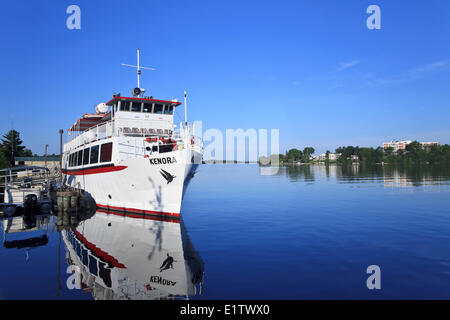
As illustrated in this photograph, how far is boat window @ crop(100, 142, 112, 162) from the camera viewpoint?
2055 cm

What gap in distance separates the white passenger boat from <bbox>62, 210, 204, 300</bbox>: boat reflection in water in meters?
1.79

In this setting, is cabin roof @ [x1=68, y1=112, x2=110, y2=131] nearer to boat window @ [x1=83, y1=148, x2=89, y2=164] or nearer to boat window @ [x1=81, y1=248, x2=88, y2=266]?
boat window @ [x1=83, y1=148, x2=89, y2=164]

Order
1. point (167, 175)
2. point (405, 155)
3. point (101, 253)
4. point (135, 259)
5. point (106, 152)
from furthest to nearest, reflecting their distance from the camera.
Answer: point (405, 155) → point (106, 152) → point (167, 175) → point (101, 253) → point (135, 259)

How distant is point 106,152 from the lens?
68.6 feet

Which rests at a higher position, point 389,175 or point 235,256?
point 389,175

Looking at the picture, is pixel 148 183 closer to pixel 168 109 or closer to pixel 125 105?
pixel 125 105

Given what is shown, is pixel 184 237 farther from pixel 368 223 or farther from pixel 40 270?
pixel 368 223

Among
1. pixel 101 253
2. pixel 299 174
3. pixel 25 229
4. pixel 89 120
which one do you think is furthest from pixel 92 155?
pixel 299 174

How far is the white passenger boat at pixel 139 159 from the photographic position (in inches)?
709

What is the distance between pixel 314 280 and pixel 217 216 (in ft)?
40.4

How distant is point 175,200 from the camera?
18.6 m

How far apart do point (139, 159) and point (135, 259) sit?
791cm

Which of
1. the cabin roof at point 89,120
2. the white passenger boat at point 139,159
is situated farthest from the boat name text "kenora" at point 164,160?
the cabin roof at point 89,120
